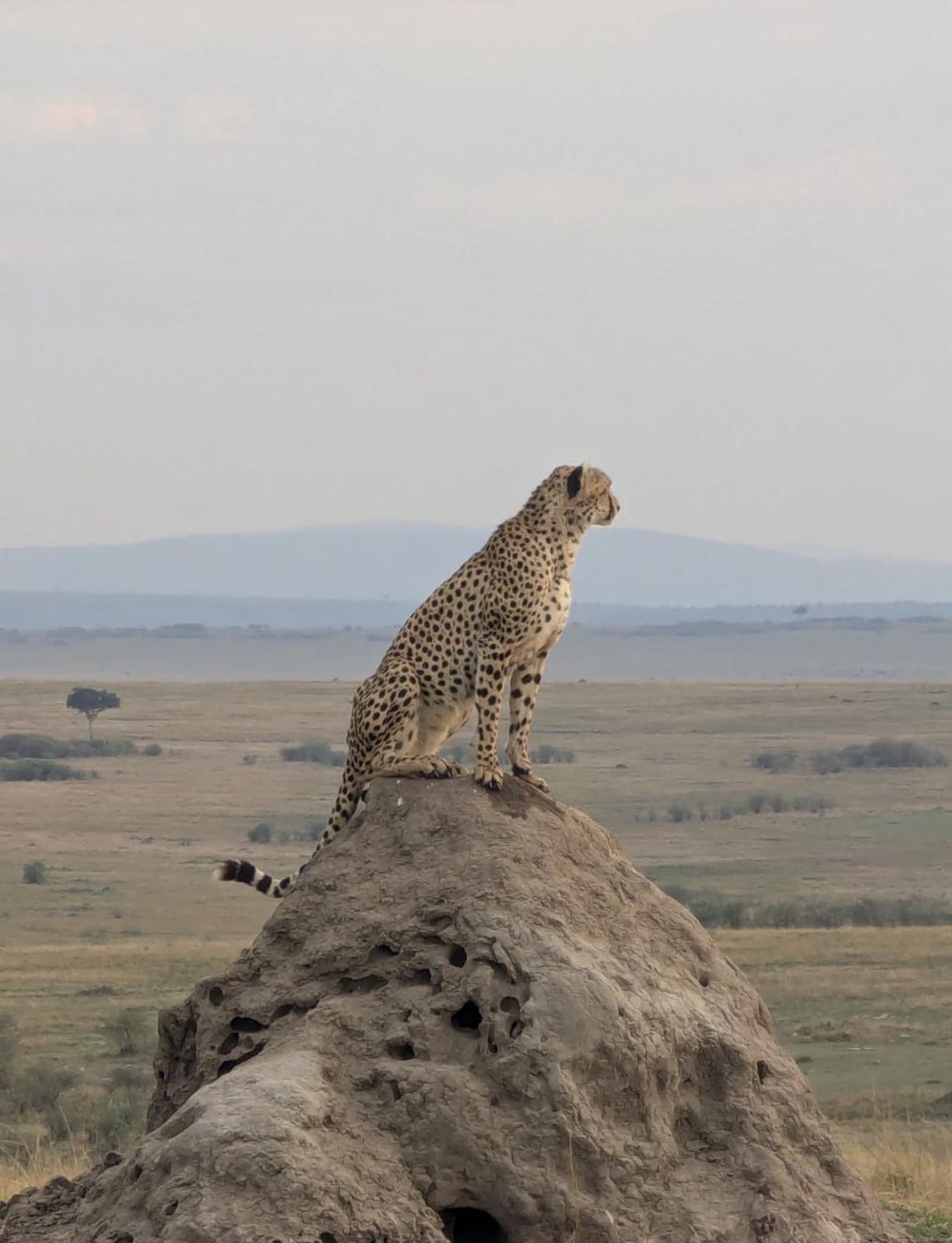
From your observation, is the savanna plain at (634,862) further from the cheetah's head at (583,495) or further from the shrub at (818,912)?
the cheetah's head at (583,495)

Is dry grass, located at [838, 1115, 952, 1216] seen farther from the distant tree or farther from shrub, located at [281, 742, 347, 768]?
the distant tree

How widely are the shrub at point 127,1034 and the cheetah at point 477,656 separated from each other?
10898mm

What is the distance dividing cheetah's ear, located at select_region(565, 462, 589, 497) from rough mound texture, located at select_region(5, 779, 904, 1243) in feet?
4.08

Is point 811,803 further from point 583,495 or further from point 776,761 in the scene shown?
point 583,495

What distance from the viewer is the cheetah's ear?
8.08 metres

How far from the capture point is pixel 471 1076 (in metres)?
6.51

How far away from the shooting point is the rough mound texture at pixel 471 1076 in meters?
6.14

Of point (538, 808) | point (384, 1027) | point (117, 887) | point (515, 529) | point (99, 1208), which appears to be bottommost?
point (117, 887)

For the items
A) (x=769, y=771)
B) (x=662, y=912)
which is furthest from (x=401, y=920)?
(x=769, y=771)

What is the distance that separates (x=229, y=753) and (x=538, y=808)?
53537 mm

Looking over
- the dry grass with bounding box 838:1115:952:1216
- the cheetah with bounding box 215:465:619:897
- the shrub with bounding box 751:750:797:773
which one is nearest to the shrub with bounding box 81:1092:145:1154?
the dry grass with bounding box 838:1115:952:1216

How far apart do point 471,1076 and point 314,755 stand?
5236 centimetres

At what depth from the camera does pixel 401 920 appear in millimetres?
6973

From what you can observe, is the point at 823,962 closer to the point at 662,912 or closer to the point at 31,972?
the point at 31,972
